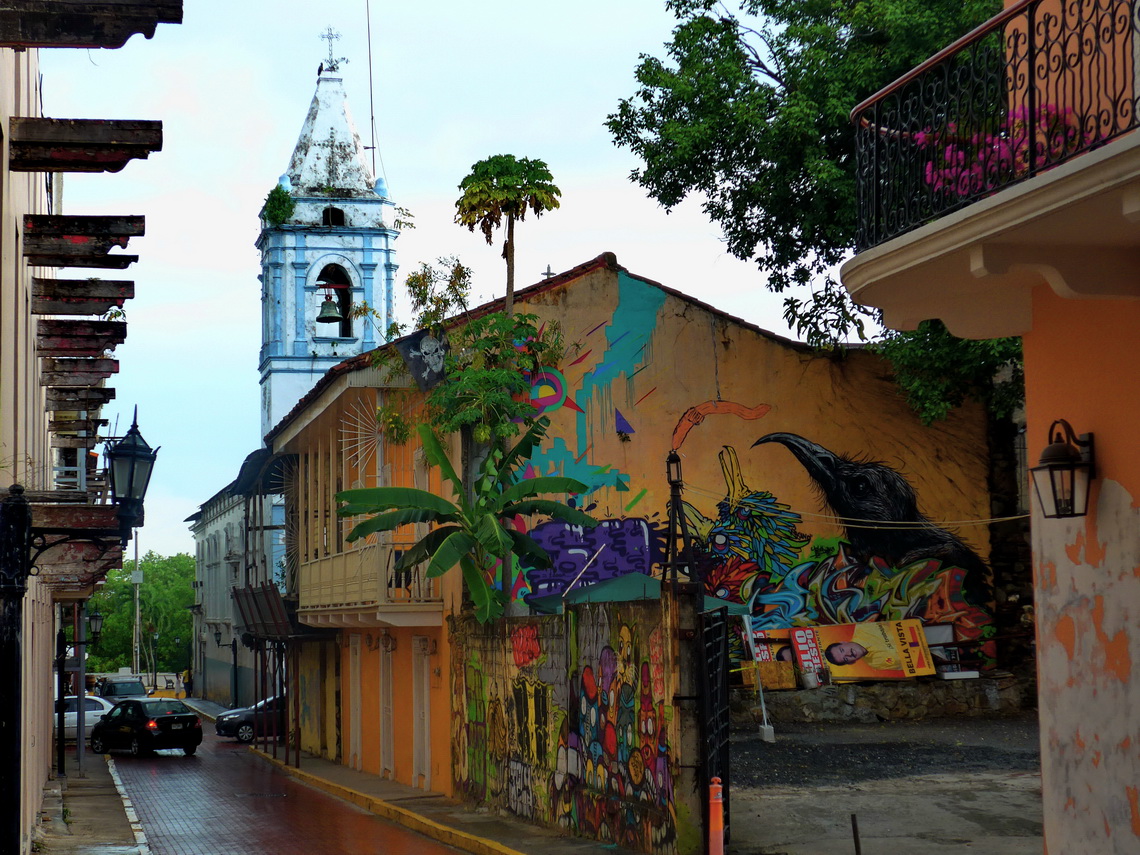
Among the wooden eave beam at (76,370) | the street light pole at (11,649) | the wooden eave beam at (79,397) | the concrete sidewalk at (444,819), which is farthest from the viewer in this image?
the wooden eave beam at (79,397)

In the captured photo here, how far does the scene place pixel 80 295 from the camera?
11.9 metres

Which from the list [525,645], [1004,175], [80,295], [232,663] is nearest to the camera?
[1004,175]

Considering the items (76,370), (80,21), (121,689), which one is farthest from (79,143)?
(121,689)

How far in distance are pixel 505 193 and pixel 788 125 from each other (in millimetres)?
5268

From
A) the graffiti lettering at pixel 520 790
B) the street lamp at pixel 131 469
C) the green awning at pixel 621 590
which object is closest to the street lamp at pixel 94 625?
the green awning at pixel 621 590

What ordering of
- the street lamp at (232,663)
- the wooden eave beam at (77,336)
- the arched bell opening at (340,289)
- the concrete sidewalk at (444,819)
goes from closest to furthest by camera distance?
the wooden eave beam at (77,336) < the concrete sidewalk at (444,819) < the street lamp at (232,663) < the arched bell opening at (340,289)

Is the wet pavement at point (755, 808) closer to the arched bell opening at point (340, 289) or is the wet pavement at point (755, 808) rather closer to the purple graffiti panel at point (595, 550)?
the purple graffiti panel at point (595, 550)

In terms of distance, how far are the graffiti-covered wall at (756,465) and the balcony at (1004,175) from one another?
1516 cm

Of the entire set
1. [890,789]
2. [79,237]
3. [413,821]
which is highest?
[79,237]

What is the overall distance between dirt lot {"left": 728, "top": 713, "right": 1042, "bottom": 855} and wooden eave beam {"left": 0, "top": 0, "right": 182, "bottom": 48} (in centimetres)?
936

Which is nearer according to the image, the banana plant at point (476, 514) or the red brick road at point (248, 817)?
the red brick road at point (248, 817)

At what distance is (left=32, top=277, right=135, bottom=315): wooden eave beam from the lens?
11617 millimetres

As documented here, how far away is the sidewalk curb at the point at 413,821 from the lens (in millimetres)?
15852

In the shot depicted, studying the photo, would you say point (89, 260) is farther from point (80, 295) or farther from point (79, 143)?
point (79, 143)
